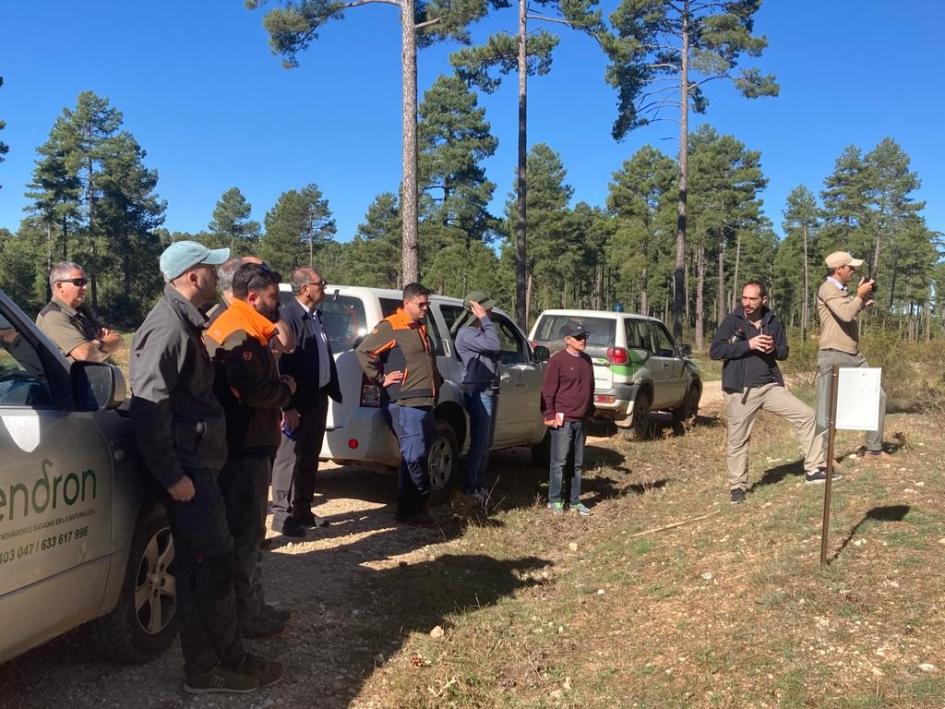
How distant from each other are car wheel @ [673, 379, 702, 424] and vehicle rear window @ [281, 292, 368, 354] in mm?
7835

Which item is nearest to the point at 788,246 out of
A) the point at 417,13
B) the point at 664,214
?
the point at 664,214

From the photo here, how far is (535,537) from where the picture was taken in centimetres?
643

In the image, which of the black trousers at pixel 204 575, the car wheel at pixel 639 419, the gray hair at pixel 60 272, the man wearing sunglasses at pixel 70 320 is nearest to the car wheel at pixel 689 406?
the car wheel at pixel 639 419

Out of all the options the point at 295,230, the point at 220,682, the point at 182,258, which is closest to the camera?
the point at 182,258

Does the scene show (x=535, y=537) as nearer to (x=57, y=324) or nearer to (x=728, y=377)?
(x=728, y=377)

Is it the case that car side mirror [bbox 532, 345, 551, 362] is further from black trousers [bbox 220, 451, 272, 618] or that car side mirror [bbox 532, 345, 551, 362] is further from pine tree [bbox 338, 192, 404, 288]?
pine tree [bbox 338, 192, 404, 288]

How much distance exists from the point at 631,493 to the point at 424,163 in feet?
121

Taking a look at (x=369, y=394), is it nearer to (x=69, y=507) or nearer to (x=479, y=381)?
(x=479, y=381)

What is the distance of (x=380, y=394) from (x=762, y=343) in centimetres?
323

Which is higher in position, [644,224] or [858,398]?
[644,224]

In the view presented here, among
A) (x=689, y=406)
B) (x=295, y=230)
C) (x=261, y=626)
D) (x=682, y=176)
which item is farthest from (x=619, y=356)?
(x=295, y=230)

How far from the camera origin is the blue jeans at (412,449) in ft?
19.9

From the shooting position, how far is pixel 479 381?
6832mm

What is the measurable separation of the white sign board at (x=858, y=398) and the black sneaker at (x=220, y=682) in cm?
381
